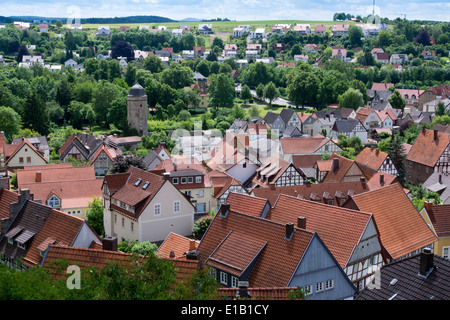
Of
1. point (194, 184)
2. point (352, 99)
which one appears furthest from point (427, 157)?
point (352, 99)

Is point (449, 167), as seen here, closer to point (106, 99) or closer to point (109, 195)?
point (109, 195)

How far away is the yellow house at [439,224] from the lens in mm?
27094

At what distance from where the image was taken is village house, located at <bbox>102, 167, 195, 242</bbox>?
96.5ft

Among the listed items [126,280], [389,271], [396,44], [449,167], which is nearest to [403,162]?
[449,167]

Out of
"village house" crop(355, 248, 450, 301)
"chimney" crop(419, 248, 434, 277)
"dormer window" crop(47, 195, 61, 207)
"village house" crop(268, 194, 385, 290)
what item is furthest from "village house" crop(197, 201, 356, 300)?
"dormer window" crop(47, 195, 61, 207)

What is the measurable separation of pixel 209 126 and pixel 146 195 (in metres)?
46.9

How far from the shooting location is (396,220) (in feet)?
84.8

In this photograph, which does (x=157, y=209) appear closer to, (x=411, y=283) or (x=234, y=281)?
(x=234, y=281)

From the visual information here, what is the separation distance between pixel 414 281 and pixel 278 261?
14.7ft

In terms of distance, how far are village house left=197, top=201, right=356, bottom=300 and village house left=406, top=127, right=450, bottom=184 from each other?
32908mm

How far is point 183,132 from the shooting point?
67.4 m

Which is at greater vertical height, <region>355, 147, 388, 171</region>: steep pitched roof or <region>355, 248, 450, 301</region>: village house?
<region>355, 248, 450, 301</region>: village house

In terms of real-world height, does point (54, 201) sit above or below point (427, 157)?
above

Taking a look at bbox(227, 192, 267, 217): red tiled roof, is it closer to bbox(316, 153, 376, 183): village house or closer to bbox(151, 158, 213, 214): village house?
bbox(151, 158, 213, 214): village house
